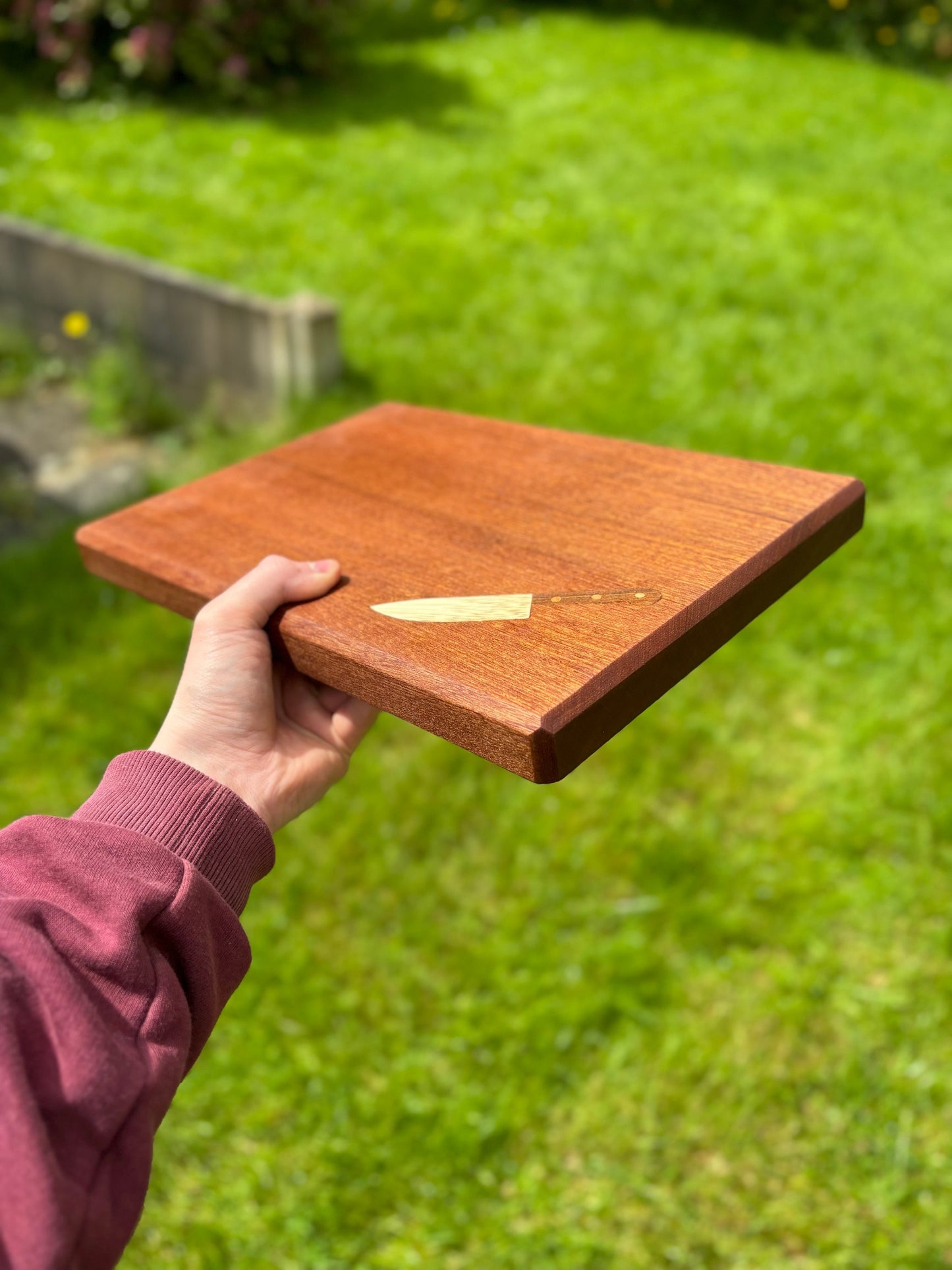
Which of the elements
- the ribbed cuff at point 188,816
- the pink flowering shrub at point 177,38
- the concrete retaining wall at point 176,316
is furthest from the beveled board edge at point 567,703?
the pink flowering shrub at point 177,38

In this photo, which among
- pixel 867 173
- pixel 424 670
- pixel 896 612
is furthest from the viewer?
pixel 867 173

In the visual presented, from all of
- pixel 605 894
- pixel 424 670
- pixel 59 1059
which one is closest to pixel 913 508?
pixel 605 894

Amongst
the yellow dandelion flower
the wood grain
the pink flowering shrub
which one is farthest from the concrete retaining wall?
the wood grain

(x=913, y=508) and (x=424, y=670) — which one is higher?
(x=424, y=670)

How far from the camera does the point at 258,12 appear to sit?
5.69 metres

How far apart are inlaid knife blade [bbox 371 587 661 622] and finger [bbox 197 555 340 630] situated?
10cm

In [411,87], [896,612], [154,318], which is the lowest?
[896,612]

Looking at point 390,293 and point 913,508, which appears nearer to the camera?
point 913,508

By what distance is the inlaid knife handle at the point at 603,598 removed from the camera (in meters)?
0.88

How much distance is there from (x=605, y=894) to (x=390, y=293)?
2.60m

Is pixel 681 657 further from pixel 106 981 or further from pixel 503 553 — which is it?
pixel 106 981

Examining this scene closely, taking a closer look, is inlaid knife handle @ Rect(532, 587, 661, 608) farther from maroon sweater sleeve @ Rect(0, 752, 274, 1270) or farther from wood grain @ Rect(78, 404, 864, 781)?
maroon sweater sleeve @ Rect(0, 752, 274, 1270)

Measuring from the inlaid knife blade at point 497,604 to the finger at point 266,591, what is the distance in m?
0.10

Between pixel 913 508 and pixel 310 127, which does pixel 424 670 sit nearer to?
pixel 913 508
